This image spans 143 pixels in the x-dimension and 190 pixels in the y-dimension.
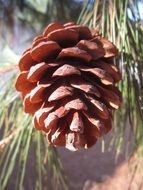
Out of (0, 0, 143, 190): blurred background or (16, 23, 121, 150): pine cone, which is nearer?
(16, 23, 121, 150): pine cone

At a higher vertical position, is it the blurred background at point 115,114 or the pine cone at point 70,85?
the pine cone at point 70,85

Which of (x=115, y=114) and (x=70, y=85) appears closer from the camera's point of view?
(x=70, y=85)

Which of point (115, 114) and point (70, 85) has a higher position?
point (70, 85)

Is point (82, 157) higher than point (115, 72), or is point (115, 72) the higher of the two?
point (115, 72)

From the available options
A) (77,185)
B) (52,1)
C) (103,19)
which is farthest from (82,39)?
(77,185)

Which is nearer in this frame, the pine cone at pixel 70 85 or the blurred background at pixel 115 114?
the pine cone at pixel 70 85

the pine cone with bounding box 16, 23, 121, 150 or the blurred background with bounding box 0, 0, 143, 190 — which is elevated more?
the pine cone with bounding box 16, 23, 121, 150

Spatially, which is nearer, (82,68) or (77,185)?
(82,68)

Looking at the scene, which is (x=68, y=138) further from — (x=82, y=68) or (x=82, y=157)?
(x=82, y=157)
